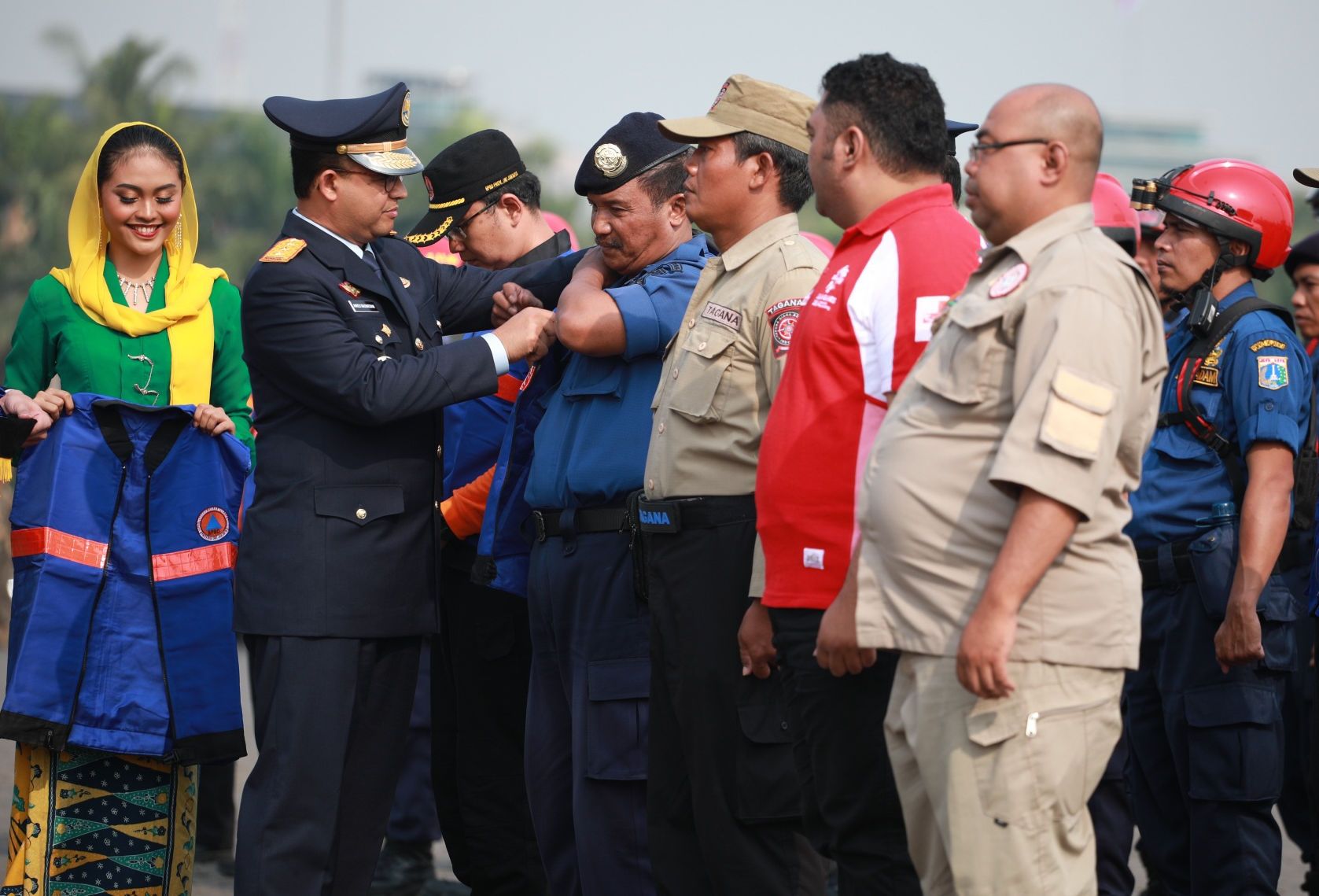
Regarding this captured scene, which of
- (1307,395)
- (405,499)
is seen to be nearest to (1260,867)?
(1307,395)

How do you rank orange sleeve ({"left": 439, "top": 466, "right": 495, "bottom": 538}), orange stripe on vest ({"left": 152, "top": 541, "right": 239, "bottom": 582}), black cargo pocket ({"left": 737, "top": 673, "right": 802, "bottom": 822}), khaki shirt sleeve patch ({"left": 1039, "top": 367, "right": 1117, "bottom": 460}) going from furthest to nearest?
orange sleeve ({"left": 439, "top": 466, "right": 495, "bottom": 538})
orange stripe on vest ({"left": 152, "top": 541, "right": 239, "bottom": 582})
black cargo pocket ({"left": 737, "top": 673, "right": 802, "bottom": 822})
khaki shirt sleeve patch ({"left": 1039, "top": 367, "right": 1117, "bottom": 460})

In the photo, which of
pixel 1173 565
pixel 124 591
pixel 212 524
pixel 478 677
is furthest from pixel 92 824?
pixel 1173 565

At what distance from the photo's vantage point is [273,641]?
13.6ft

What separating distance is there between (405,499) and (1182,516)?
7.83 ft

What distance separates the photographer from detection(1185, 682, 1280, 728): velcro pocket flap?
458 cm

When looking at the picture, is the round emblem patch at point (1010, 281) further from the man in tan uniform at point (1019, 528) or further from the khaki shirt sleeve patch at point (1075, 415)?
the khaki shirt sleeve patch at point (1075, 415)

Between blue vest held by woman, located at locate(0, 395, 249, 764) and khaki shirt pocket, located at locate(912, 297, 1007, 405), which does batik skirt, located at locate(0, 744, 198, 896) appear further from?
khaki shirt pocket, located at locate(912, 297, 1007, 405)

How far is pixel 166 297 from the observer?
16.4 feet

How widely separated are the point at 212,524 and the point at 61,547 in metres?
0.44

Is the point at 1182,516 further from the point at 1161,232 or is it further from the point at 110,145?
the point at 110,145

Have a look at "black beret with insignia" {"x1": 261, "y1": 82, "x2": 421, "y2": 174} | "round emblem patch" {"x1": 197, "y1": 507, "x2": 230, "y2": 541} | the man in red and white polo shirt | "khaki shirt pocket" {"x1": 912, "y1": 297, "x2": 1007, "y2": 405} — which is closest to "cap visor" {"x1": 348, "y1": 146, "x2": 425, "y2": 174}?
"black beret with insignia" {"x1": 261, "y1": 82, "x2": 421, "y2": 174}

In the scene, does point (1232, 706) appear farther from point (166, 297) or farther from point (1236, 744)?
point (166, 297)

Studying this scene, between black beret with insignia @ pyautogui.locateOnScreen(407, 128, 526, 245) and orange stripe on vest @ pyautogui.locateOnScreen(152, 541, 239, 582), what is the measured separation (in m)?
1.53

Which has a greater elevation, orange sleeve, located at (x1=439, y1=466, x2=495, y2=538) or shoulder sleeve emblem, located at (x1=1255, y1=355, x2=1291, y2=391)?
shoulder sleeve emblem, located at (x1=1255, y1=355, x2=1291, y2=391)
